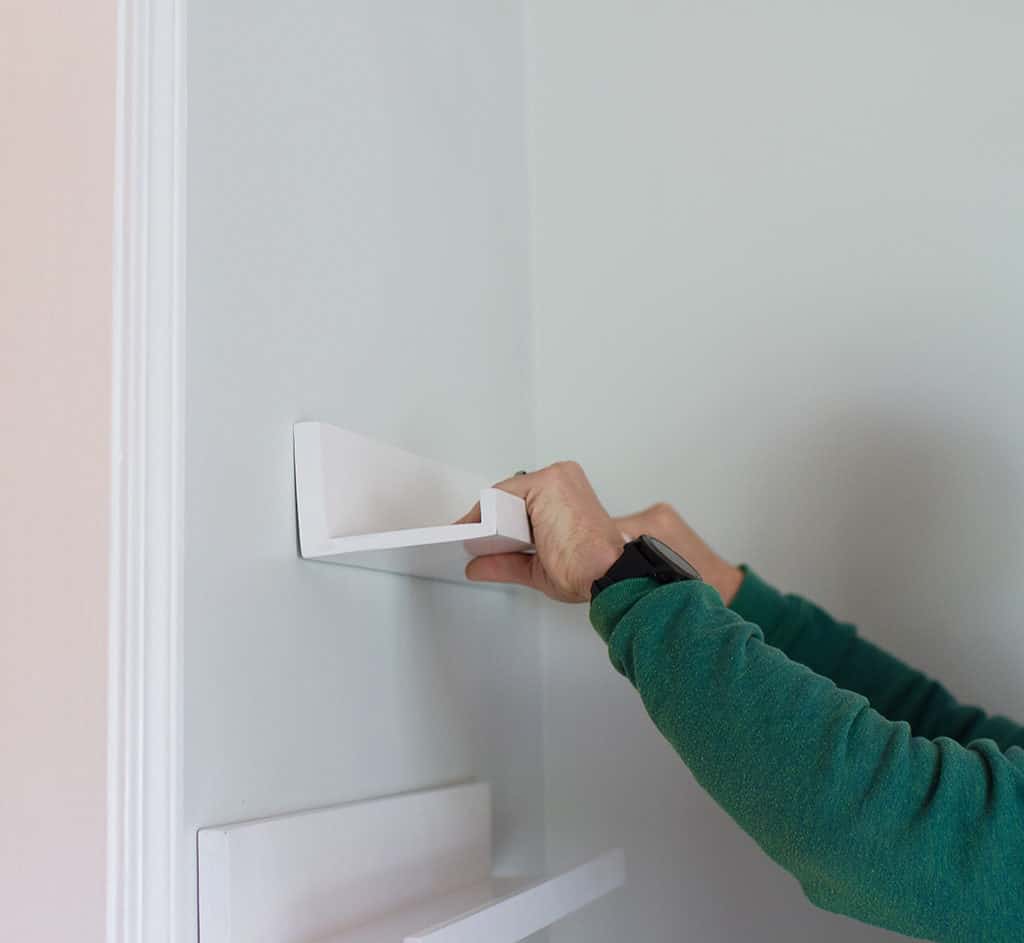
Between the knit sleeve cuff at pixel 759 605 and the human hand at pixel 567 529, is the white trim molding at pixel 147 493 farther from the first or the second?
the knit sleeve cuff at pixel 759 605

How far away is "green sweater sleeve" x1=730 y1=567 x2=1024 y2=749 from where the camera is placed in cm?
98

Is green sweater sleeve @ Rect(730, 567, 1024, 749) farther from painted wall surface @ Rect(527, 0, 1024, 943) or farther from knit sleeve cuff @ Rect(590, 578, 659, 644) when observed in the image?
knit sleeve cuff @ Rect(590, 578, 659, 644)

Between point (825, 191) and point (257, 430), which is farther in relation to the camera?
point (825, 191)

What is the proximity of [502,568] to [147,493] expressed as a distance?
328mm

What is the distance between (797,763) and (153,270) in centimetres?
43

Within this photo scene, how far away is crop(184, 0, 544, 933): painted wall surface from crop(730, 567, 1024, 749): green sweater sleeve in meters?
0.23

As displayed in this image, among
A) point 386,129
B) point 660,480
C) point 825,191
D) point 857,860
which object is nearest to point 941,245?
point 825,191

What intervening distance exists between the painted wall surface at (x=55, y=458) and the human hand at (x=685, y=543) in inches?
18.7

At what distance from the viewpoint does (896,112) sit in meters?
1.10

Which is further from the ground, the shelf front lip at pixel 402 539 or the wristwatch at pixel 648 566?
the shelf front lip at pixel 402 539

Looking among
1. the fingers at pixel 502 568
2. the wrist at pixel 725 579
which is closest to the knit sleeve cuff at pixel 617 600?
the fingers at pixel 502 568

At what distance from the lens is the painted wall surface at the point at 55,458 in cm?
58

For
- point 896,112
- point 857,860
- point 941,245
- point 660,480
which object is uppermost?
point 896,112

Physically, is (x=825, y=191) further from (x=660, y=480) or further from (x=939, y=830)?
(x=939, y=830)
